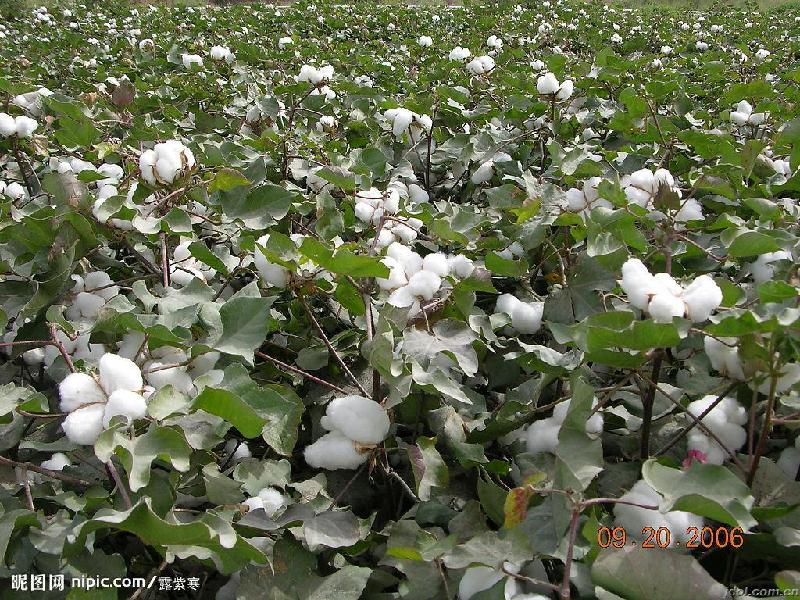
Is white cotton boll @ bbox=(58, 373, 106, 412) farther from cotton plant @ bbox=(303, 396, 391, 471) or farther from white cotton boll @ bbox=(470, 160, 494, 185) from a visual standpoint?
white cotton boll @ bbox=(470, 160, 494, 185)

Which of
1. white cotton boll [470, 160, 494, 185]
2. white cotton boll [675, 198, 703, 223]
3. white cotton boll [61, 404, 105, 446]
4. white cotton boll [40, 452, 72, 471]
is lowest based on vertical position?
white cotton boll [40, 452, 72, 471]

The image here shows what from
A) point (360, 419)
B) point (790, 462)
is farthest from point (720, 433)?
point (360, 419)

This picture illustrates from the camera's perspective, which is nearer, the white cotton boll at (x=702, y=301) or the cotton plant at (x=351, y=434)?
the white cotton boll at (x=702, y=301)

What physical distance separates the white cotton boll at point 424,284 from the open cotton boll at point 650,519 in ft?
1.37

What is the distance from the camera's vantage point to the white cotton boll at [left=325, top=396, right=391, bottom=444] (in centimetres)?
89

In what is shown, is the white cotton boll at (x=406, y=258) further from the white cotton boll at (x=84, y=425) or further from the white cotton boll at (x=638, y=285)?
the white cotton boll at (x=84, y=425)

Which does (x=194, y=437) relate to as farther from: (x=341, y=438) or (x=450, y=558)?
(x=450, y=558)

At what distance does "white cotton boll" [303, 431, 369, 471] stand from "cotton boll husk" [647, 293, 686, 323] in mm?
435

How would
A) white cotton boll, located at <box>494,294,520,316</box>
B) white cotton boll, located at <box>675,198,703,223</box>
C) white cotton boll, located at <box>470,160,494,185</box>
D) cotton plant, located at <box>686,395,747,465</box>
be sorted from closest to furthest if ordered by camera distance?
cotton plant, located at <box>686,395,747,465</box> → white cotton boll, located at <box>494,294,520,316</box> → white cotton boll, located at <box>675,198,703,223</box> → white cotton boll, located at <box>470,160,494,185</box>

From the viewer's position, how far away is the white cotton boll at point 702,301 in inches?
29.7

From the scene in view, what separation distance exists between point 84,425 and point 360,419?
0.35 m

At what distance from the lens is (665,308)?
75 centimetres

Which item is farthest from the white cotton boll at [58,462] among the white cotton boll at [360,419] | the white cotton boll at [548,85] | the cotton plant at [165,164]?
the white cotton boll at [548,85]

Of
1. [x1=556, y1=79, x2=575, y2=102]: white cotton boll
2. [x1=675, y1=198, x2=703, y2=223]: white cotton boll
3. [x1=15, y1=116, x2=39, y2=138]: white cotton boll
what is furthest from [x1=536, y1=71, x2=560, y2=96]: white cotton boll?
[x1=15, y1=116, x2=39, y2=138]: white cotton boll
